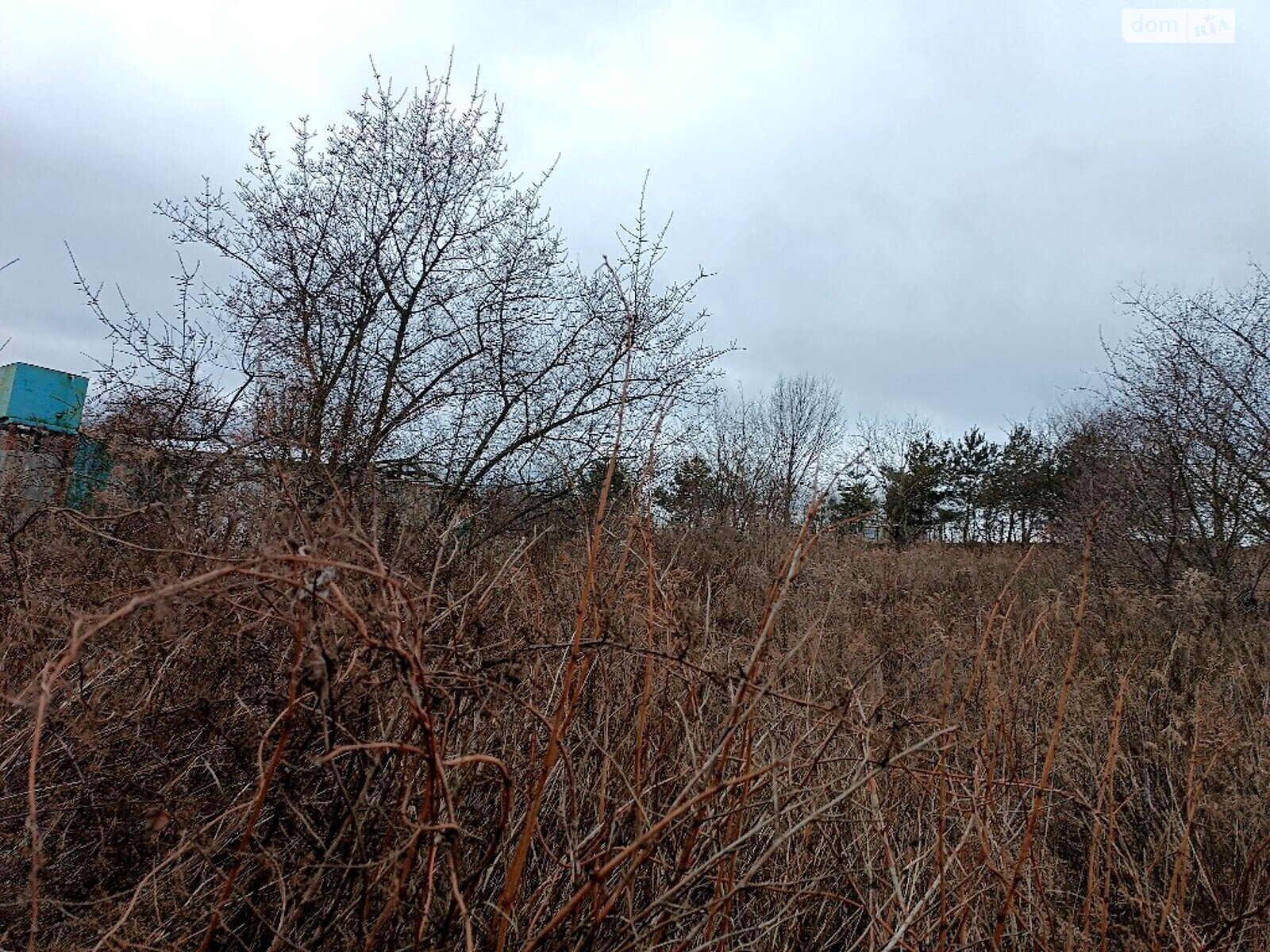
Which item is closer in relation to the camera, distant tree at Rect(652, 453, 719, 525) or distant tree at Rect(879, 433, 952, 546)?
distant tree at Rect(652, 453, 719, 525)

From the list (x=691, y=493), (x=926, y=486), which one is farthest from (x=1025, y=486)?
(x=691, y=493)

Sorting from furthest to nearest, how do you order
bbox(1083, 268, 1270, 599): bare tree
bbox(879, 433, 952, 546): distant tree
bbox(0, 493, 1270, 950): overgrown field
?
1. bbox(879, 433, 952, 546): distant tree
2. bbox(1083, 268, 1270, 599): bare tree
3. bbox(0, 493, 1270, 950): overgrown field

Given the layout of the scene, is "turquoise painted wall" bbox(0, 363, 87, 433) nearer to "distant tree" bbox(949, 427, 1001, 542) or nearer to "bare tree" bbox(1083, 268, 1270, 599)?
"bare tree" bbox(1083, 268, 1270, 599)

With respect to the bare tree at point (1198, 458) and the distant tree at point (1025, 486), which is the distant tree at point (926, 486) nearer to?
the distant tree at point (1025, 486)

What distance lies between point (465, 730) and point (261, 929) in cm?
61

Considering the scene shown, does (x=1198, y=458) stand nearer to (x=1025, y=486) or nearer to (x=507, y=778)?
(x=507, y=778)

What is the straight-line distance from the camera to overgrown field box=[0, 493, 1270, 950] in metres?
1.19

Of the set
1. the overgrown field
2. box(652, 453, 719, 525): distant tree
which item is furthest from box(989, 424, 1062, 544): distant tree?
the overgrown field

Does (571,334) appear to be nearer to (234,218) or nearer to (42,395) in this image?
(234,218)

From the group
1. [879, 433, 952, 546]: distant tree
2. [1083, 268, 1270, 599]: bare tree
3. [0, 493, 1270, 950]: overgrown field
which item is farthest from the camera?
[879, 433, 952, 546]: distant tree

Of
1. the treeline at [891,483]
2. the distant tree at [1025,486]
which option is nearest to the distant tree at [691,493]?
the treeline at [891,483]

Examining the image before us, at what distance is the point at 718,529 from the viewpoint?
11.2 metres

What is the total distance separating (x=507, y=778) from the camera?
108 cm

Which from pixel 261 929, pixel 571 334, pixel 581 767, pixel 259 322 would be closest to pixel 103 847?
pixel 261 929
